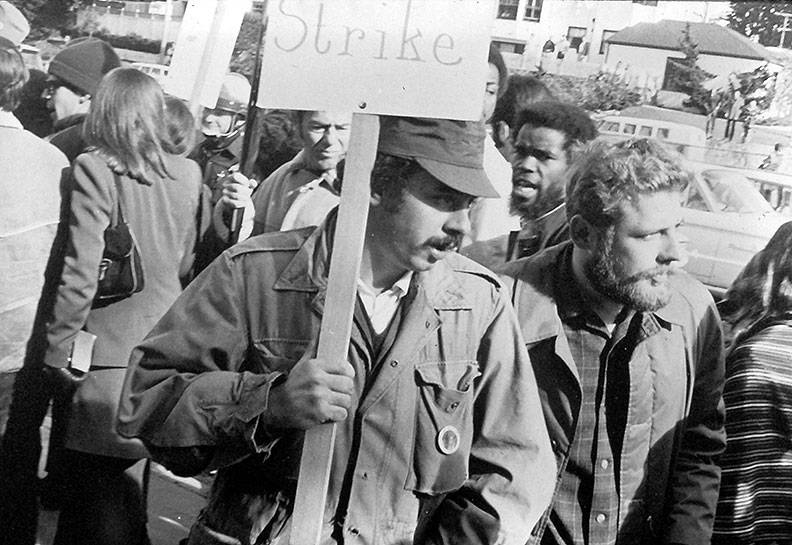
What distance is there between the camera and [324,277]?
2139 millimetres

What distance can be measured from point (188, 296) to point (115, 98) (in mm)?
767

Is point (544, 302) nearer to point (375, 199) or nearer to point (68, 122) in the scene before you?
point (375, 199)

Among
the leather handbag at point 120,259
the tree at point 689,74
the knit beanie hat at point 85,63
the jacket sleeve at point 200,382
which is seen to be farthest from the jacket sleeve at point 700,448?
the knit beanie hat at point 85,63

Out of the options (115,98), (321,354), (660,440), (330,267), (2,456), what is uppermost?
(115,98)

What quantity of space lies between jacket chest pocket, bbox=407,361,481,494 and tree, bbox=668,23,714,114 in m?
0.87

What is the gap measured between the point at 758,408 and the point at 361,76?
129 centimetres

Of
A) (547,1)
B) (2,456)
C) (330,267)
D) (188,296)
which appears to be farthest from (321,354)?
(2,456)

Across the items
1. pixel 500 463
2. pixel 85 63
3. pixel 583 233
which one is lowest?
pixel 500 463

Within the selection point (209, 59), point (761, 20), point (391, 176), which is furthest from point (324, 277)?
point (761, 20)

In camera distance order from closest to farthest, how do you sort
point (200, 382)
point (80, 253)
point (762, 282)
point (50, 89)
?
point (200, 382)
point (762, 282)
point (80, 253)
point (50, 89)

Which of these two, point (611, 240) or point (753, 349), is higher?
point (611, 240)

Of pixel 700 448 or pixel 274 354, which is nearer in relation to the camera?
pixel 274 354

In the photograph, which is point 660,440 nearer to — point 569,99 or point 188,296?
point 569,99

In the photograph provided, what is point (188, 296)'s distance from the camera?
2.12 meters
